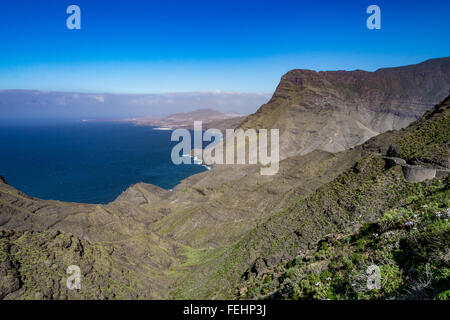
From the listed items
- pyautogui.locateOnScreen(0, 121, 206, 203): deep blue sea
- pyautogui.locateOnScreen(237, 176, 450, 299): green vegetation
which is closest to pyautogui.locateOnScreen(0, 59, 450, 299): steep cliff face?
pyautogui.locateOnScreen(237, 176, 450, 299): green vegetation

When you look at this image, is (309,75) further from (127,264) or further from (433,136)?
(127,264)


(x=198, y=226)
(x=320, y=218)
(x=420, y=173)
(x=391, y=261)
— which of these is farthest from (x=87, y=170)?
(x=391, y=261)

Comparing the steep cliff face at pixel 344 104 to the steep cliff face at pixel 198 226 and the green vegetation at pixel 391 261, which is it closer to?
the steep cliff face at pixel 198 226

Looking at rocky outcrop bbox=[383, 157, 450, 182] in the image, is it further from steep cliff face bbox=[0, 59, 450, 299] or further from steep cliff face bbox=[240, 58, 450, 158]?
steep cliff face bbox=[240, 58, 450, 158]

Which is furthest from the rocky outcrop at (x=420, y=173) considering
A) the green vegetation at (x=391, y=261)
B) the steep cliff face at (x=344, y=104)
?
the steep cliff face at (x=344, y=104)

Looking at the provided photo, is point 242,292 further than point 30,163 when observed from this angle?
No

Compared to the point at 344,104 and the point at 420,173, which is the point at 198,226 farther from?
the point at 344,104

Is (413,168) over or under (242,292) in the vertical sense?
over

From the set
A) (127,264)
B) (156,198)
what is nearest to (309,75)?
(156,198)
